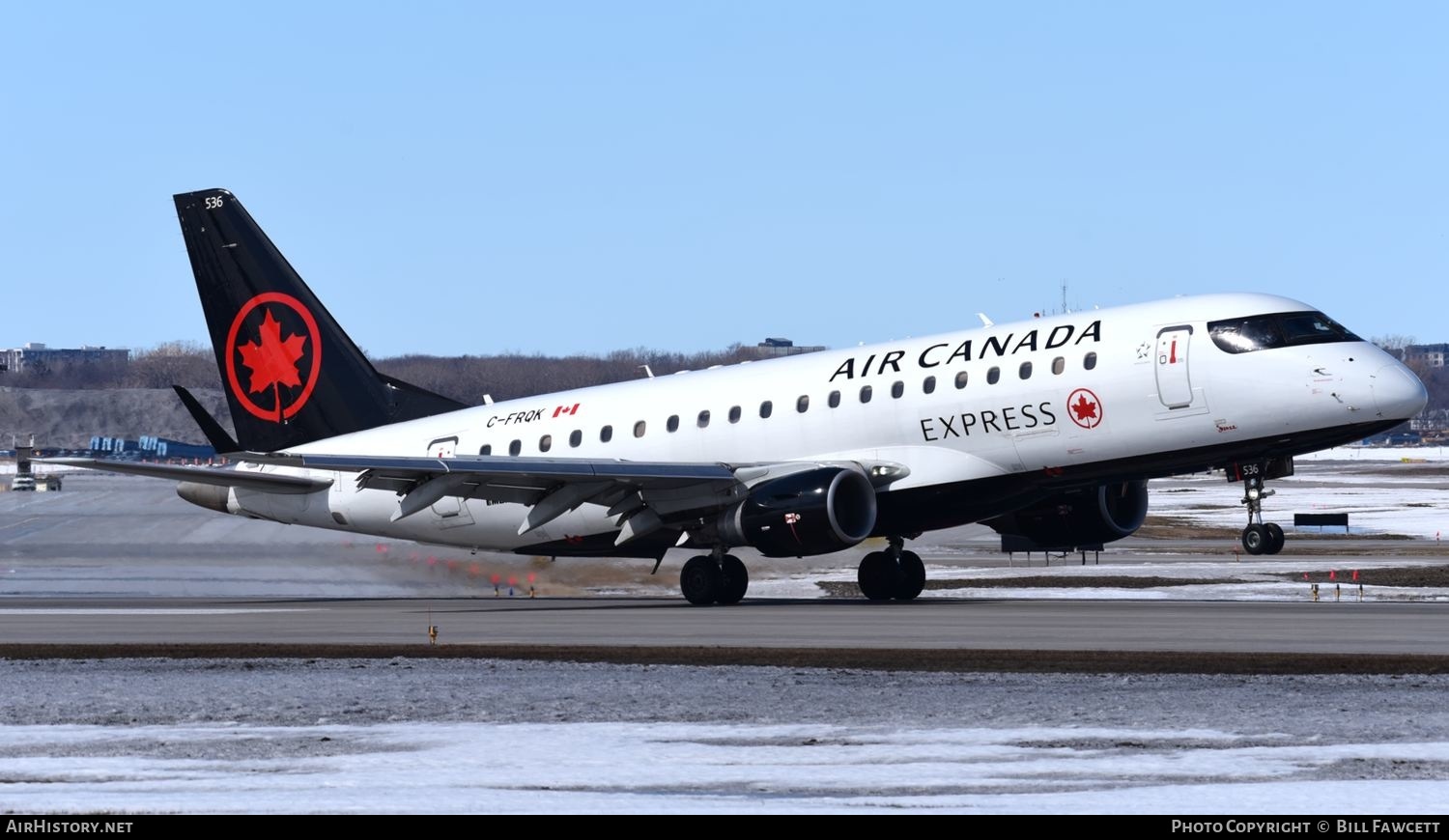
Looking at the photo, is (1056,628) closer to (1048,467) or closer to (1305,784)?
(1048,467)

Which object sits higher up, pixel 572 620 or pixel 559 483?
pixel 559 483

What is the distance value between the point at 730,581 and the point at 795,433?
9.70ft

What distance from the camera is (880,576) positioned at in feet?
121

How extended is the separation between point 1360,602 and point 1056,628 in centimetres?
832

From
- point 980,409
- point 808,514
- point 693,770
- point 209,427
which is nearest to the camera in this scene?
point 693,770

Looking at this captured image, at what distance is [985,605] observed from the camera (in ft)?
110

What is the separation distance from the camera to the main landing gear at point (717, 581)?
3534 centimetres

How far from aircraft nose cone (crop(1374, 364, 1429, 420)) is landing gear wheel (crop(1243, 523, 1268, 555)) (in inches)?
103

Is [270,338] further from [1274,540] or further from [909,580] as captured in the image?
[1274,540]

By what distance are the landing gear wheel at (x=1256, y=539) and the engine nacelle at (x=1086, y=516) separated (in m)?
5.27

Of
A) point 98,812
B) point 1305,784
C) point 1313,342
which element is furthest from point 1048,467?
point 98,812

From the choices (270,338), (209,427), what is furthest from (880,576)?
(270,338)

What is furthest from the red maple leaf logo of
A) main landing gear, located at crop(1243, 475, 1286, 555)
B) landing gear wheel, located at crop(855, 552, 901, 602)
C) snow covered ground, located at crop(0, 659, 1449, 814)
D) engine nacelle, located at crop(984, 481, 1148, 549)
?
snow covered ground, located at crop(0, 659, 1449, 814)

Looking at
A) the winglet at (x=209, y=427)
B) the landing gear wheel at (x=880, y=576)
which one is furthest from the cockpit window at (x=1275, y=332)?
the winglet at (x=209, y=427)
